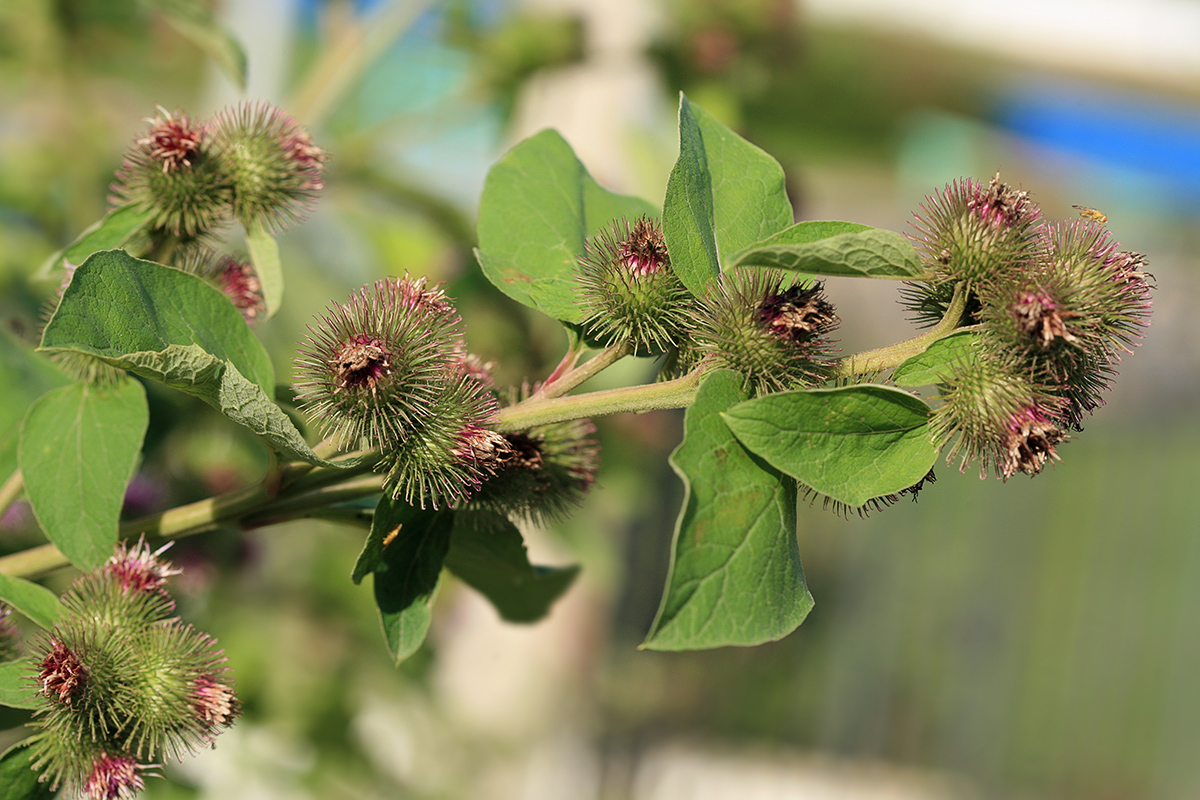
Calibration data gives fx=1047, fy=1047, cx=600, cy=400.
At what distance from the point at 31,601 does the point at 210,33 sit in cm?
131

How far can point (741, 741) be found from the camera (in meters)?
9.09

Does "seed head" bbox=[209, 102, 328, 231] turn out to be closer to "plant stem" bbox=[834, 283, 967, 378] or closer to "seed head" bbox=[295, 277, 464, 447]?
"seed head" bbox=[295, 277, 464, 447]

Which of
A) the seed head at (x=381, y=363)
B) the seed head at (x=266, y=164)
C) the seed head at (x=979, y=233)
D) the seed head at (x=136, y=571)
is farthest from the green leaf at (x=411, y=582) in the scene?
the seed head at (x=979, y=233)

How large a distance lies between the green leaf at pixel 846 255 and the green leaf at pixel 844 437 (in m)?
0.12

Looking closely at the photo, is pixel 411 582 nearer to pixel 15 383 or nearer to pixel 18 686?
pixel 18 686

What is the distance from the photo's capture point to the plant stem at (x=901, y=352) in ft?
3.82

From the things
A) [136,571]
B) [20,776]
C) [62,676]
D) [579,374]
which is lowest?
[20,776]

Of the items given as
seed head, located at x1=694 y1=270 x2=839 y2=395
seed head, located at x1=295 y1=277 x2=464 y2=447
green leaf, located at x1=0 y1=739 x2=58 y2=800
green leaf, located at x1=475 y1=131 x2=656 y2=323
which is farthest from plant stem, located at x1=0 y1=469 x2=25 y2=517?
seed head, located at x1=694 y1=270 x2=839 y2=395

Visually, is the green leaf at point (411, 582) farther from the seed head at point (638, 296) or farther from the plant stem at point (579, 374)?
the seed head at point (638, 296)

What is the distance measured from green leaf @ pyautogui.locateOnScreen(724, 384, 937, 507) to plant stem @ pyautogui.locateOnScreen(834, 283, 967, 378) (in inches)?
2.7

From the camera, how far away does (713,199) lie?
124 centimetres

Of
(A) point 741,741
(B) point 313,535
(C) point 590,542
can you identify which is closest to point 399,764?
(B) point 313,535

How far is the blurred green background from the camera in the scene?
3373 mm

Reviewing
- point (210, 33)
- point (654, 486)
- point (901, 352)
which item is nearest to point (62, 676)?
point (901, 352)
